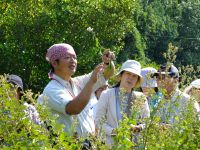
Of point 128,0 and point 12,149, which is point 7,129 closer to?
→ point 12,149

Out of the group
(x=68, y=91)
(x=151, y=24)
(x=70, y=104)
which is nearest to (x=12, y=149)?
(x=70, y=104)

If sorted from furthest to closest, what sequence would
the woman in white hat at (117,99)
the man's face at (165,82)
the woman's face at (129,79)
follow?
1. the woman's face at (129,79)
2. the woman in white hat at (117,99)
3. the man's face at (165,82)

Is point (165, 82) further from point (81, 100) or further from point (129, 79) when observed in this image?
point (129, 79)

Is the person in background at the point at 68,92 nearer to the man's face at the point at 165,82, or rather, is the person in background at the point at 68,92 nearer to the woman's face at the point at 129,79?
the woman's face at the point at 129,79

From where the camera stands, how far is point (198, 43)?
53.6 m

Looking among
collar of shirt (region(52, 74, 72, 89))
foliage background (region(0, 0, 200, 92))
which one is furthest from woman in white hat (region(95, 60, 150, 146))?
foliage background (region(0, 0, 200, 92))

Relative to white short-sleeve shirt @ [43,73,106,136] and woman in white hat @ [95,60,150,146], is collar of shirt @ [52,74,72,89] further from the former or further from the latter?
woman in white hat @ [95,60,150,146]

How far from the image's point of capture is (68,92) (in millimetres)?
4895

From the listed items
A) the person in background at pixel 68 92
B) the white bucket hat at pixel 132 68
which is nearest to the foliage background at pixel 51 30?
the white bucket hat at pixel 132 68

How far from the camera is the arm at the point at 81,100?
4.55 m

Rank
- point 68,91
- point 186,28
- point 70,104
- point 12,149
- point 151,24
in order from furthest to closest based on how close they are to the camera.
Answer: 1. point 186,28
2. point 151,24
3. point 68,91
4. point 70,104
5. point 12,149

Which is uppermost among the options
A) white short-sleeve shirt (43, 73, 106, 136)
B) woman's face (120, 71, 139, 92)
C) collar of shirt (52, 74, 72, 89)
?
woman's face (120, 71, 139, 92)

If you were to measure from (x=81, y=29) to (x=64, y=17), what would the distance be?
51 centimetres

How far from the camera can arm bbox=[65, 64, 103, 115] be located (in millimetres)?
4547
